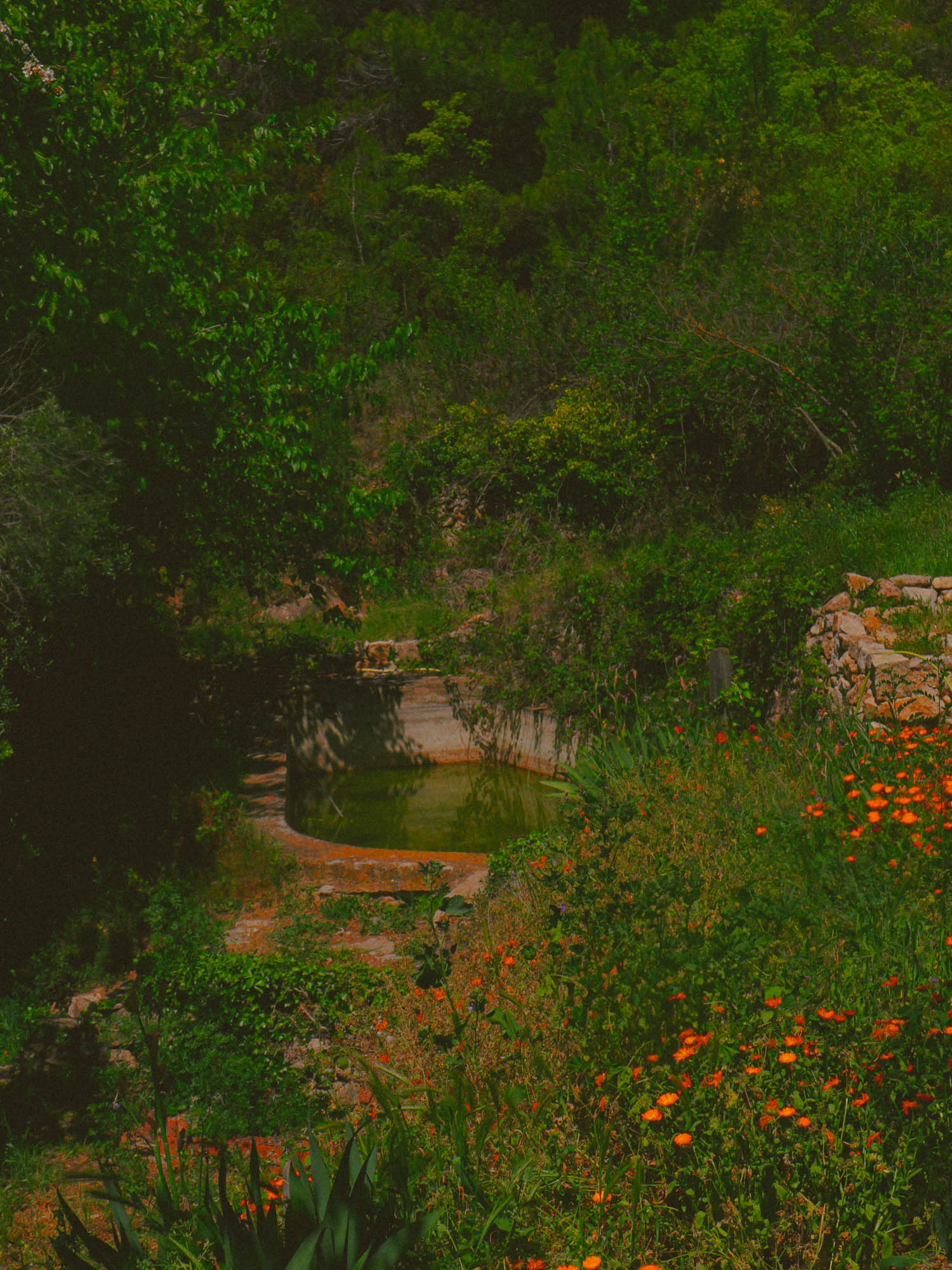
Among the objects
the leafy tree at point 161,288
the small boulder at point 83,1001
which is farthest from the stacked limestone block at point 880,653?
the small boulder at point 83,1001

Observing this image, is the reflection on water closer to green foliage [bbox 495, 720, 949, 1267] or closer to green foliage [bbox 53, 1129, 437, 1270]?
green foliage [bbox 495, 720, 949, 1267]

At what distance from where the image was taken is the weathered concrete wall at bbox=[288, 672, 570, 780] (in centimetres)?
1128

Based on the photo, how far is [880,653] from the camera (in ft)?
22.7

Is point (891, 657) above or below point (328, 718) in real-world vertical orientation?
above

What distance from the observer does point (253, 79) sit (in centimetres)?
2366

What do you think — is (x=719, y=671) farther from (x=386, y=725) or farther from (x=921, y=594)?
(x=386, y=725)

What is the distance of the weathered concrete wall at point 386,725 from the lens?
11281 mm

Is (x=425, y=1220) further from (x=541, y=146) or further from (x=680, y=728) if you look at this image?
(x=541, y=146)

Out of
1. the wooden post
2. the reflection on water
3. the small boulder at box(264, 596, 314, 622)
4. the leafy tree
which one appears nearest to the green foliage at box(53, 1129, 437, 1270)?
the leafy tree

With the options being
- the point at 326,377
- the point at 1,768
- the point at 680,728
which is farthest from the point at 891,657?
the point at 1,768

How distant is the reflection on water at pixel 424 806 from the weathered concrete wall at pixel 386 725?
5.8 inches

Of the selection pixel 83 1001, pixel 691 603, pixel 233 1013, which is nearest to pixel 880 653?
pixel 691 603

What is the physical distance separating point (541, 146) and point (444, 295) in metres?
5.43

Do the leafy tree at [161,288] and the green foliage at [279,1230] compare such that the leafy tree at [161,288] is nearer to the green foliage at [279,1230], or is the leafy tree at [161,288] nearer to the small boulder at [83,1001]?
the small boulder at [83,1001]
